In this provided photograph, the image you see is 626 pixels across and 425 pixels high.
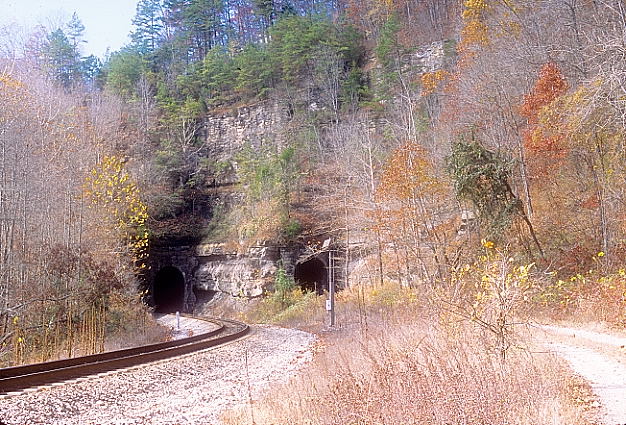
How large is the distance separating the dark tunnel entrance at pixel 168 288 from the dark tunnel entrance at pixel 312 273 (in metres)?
8.99

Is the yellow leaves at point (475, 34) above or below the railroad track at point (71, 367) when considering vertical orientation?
above

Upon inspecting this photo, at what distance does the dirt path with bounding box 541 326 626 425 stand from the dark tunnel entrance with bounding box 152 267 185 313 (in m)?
30.8

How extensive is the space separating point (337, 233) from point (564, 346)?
873 inches

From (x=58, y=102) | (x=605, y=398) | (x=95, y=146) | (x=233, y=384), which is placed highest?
(x=58, y=102)

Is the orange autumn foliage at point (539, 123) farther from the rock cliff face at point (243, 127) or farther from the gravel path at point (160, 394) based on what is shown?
the rock cliff face at point (243, 127)

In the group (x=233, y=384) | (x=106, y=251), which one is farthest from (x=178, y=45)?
(x=233, y=384)

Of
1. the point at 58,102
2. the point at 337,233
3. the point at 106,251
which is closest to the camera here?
the point at 106,251

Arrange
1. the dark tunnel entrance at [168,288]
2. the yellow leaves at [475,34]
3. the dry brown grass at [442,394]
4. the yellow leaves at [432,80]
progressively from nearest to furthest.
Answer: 1. the dry brown grass at [442,394]
2. the yellow leaves at [475,34]
3. the yellow leaves at [432,80]
4. the dark tunnel entrance at [168,288]

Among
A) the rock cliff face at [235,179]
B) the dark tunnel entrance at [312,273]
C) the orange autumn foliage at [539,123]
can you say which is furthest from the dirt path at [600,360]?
the dark tunnel entrance at [312,273]

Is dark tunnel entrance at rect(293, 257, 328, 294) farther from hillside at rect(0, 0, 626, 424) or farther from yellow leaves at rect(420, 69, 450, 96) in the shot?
yellow leaves at rect(420, 69, 450, 96)

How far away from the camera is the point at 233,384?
938 centimetres

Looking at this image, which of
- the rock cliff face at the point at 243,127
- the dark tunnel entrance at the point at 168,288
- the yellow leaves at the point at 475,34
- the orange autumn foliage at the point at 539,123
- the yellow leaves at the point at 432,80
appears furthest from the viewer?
the rock cliff face at the point at 243,127

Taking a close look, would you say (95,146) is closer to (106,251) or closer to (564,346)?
Result: (106,251)

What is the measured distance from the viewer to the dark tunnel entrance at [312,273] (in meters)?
35.6
